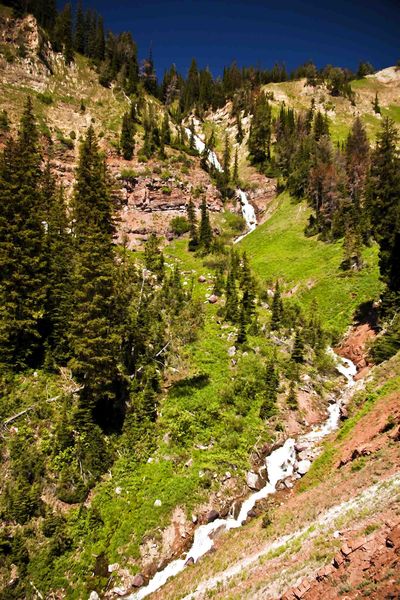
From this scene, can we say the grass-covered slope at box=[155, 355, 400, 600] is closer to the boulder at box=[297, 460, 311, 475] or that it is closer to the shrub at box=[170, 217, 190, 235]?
the boulder at box=[297, 460, 311, 475]

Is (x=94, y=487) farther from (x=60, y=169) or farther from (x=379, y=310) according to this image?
(x=60, y=169)

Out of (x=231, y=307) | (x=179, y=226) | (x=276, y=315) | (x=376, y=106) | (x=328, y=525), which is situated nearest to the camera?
(x=328, y=525)

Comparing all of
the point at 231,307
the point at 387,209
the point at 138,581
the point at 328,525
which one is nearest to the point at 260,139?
the point at 387,209

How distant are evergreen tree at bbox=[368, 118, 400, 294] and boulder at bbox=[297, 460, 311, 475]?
19494 millimetres

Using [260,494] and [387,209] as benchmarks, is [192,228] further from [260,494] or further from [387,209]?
[260,494]

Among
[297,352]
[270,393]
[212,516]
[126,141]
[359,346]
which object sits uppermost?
[126,141]

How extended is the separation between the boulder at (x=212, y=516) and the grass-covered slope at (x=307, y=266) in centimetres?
2632

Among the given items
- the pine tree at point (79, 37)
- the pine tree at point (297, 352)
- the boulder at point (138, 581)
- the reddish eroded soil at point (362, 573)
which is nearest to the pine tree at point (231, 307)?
the pine tree at point (297, 352)

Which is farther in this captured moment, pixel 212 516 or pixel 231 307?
pixel 231 307

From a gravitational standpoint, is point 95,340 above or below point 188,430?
above

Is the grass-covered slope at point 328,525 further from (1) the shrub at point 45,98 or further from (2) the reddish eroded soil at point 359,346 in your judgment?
(1) the shrub at point 45,98

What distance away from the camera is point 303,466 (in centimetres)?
2264

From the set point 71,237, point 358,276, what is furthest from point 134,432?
point 358,276

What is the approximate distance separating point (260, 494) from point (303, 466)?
11.5 feet
